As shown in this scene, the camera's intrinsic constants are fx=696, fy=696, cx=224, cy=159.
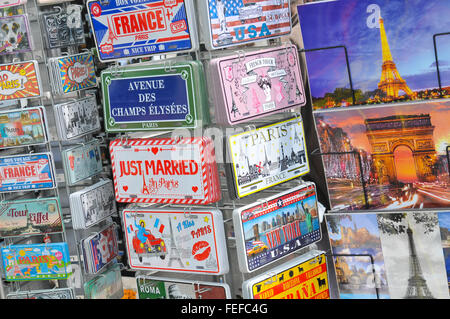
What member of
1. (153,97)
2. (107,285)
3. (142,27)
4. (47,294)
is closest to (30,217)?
(47,294)

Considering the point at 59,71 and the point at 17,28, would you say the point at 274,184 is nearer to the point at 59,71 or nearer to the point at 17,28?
the point at 59,71

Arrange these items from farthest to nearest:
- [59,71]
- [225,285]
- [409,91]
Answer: [59,71] < [225,285] < [409,91]

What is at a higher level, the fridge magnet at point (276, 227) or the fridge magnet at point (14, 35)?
the fridge magnet at point (14, 35)

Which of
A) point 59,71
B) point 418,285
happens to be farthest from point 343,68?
point 59,71

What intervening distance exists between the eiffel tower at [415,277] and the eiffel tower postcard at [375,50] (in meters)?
0.77

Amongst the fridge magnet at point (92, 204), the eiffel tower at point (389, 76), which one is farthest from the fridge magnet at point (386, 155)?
the fridge magnet at point (92, 204)

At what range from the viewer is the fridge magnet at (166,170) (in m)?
3.72

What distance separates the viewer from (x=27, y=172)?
5.02m

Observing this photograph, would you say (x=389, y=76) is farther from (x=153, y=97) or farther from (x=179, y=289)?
(x=179, y=289)

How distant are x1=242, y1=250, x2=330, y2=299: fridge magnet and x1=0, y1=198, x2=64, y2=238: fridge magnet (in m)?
1.87

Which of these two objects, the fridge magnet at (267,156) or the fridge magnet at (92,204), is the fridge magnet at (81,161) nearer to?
the fridge magnet at (92,204)

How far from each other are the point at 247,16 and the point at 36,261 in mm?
2554

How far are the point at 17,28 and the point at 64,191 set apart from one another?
123 cm

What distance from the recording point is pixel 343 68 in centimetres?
373
